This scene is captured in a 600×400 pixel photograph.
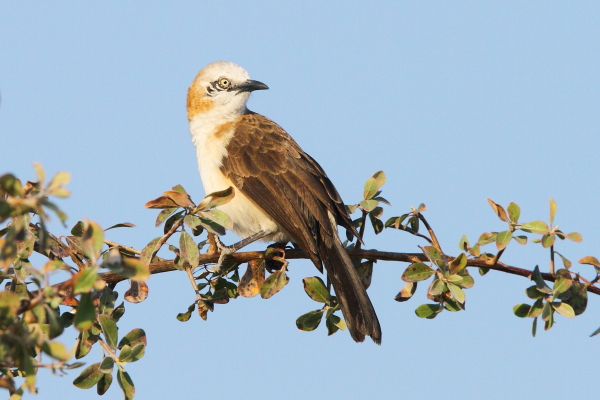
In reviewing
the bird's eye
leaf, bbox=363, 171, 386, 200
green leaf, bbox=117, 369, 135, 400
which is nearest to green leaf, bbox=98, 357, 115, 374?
green leaf, bbox=117, 369, 135, 400

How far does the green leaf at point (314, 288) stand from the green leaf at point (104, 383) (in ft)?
4.40

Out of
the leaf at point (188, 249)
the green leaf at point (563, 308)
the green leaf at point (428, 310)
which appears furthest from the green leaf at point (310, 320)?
the green leaf at point (563, 308)

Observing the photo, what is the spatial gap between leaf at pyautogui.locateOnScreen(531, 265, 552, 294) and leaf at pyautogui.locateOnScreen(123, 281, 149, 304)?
7.46 feet

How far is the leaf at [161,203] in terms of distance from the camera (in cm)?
388

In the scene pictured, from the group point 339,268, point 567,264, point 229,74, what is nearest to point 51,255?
point 339,268

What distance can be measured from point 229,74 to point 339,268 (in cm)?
330

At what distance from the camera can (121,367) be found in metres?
3.59

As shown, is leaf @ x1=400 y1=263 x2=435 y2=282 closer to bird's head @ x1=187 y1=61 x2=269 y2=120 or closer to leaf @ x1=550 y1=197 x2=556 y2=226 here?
leaf @ x1=550 y1=197 x2=556 y2=226

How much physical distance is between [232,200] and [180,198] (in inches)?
87.5

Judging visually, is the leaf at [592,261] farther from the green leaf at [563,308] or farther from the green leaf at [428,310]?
the green leaf at [428,310]

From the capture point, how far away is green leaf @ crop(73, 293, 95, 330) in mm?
2332

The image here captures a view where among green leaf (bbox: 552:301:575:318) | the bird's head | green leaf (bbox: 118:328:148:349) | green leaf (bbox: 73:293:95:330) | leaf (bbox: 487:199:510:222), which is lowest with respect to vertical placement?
green leaf (bbox: 73:293:95:330)

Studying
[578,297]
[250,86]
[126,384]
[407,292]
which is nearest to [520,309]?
[578,297]

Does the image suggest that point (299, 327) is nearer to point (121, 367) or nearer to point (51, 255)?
point (121, 367)
